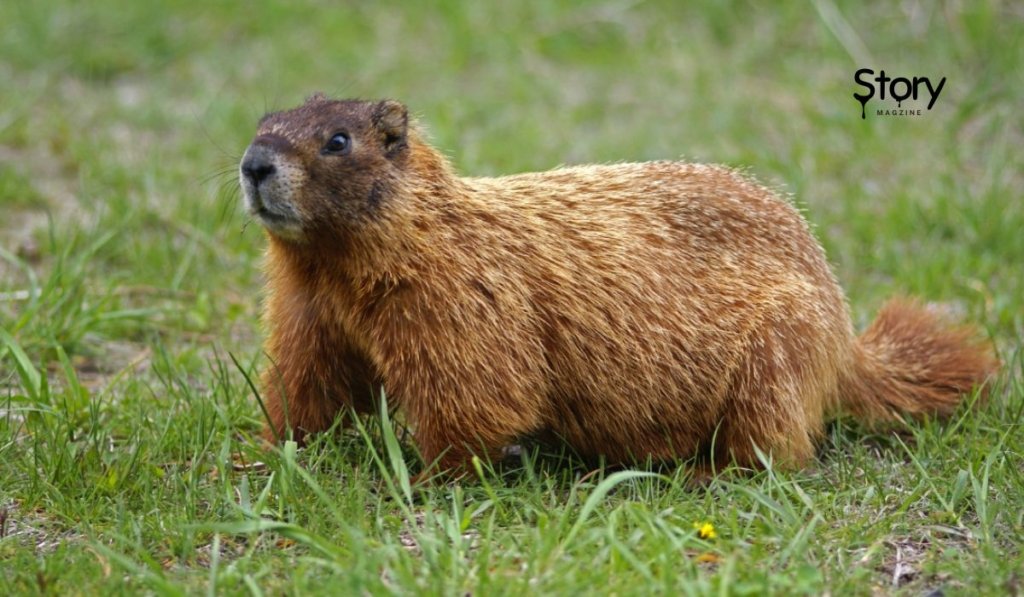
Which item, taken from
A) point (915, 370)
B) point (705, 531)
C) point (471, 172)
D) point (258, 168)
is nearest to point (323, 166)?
point (258, 168)

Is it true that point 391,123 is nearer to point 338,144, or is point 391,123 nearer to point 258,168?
point 338,144

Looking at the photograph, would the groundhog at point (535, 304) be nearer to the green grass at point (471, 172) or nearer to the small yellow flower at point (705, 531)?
the green grass at point (471, 172)

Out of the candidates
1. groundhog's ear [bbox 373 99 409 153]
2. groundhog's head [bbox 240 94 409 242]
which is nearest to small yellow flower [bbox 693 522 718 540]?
groundhog's head [bbox 240 94 409 242]

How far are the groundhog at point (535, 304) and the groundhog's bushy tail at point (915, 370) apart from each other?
0.07 metres

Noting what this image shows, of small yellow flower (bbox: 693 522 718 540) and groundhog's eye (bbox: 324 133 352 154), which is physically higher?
A: groundhog's eye (bbox: 324 133 352 154)

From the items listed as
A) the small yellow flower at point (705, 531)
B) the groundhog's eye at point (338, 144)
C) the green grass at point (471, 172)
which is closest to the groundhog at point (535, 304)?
the groundhog's eye at point (338, 144)

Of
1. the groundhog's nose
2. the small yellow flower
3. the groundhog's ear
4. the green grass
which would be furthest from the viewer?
the groundhog's ear

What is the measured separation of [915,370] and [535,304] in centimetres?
183

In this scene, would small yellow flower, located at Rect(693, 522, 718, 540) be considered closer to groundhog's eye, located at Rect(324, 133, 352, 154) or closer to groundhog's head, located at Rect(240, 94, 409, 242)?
groundhog's head, located at Rect(240, 94, 409, 242)

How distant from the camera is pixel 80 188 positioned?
7.95m

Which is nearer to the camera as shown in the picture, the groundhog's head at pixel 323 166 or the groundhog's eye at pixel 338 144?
the groundhog's head at pixel 323 166

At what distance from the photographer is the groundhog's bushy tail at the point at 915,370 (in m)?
5.53

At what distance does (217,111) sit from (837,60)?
4.55 metres

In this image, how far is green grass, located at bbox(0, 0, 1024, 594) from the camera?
4.09 m
